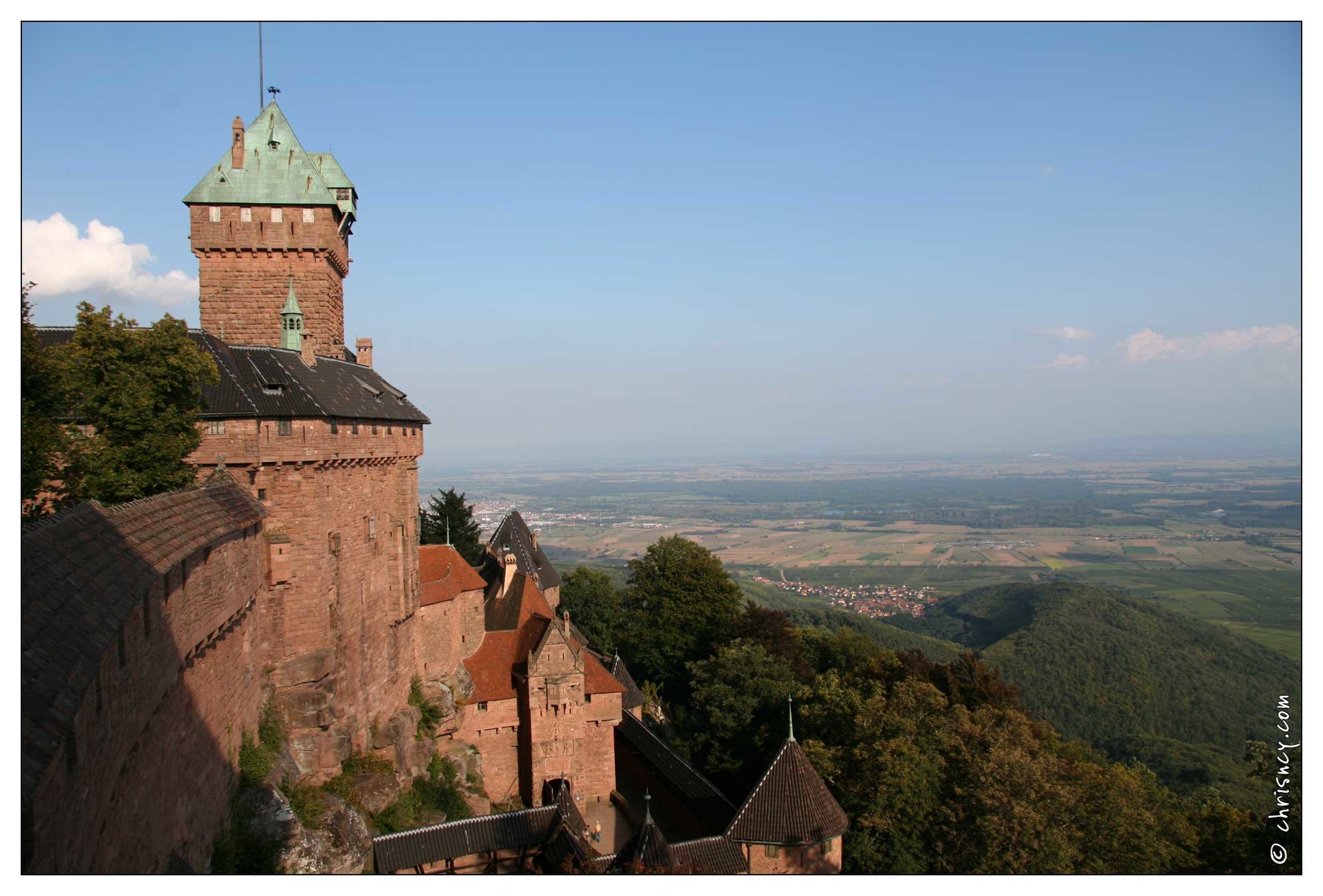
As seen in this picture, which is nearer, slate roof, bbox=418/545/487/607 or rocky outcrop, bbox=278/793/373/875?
rocky outcrop, bbox=278/793/373/875

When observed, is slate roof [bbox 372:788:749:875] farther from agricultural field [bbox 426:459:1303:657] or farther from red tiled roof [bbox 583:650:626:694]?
agricultural field [bbox 426:459:1303:657]

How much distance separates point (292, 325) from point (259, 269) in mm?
2374

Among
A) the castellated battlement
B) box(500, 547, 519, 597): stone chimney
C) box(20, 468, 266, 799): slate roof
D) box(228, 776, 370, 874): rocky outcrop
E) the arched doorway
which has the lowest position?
the arched doorway

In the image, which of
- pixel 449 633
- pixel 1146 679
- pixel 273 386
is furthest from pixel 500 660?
pixel 1146 679

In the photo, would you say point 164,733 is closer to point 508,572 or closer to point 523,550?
point 508,572

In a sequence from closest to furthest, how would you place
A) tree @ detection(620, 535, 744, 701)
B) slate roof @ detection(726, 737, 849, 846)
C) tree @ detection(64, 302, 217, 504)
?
tree @ detection(64, 302, 217, 504), slate roof @ detection(726, 737, 849, 846), tree @ detection(620, 535, 744, 701)

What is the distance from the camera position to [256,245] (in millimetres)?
22812

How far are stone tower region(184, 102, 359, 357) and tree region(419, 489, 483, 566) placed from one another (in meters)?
20.1

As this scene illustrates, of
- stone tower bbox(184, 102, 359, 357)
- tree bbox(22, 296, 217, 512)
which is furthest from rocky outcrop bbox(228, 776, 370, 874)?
stone tower bbox(184, 102, 359, 357)

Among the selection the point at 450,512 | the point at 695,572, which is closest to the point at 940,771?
the point at 695,572

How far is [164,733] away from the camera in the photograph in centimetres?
1022

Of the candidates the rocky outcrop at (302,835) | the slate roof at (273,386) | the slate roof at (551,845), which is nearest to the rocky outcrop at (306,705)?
the rocky outcrop at (302,835)

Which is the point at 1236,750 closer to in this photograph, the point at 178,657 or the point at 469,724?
the point at 469,724

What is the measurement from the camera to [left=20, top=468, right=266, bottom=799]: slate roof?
6289 mm
